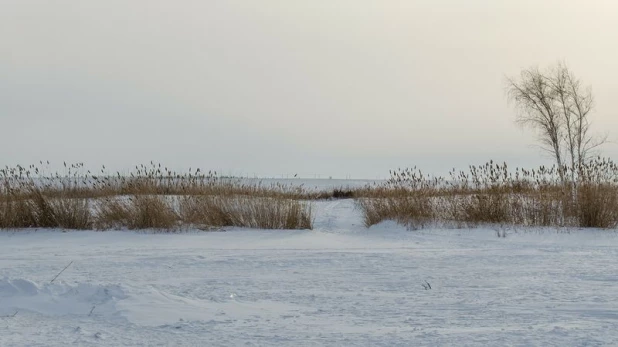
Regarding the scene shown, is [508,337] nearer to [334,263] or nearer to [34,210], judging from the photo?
[334,263]

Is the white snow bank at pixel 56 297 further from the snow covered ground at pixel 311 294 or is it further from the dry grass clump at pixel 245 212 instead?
the dry grass clump at pixel 245 212

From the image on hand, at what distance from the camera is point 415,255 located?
9055mm

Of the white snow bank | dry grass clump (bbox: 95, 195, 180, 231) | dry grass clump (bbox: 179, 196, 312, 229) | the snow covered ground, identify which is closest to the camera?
the snow covered ground

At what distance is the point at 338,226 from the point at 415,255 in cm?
604

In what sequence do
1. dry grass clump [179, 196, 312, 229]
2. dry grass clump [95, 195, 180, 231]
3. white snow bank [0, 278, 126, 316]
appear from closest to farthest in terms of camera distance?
white snow bank [0, 278, 126, 316] < dry grass clump [95, 195, 180, 231] < dry grass clump [179, 196, 312, 229]

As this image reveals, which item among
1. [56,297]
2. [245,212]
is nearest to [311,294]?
[56,297]

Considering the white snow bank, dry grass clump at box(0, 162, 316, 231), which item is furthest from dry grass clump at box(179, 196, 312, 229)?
the white snow bank

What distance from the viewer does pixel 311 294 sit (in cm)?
618

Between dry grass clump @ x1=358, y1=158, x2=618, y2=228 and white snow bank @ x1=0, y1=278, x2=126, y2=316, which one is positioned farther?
dry grass clump @ x1=358, y1=158, x2=618, y2=228

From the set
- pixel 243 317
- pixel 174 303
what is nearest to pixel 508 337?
pixel 243 317

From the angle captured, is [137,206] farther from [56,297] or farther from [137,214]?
[56,297]

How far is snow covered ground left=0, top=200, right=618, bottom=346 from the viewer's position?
4477 mm

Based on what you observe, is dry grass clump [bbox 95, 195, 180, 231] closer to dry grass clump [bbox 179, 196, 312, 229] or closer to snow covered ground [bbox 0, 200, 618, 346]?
dry grass clump [bbox 179, 196, 312, 229]

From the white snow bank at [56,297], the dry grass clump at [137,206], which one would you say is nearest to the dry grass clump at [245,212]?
the dry grass clump at [137,206]
